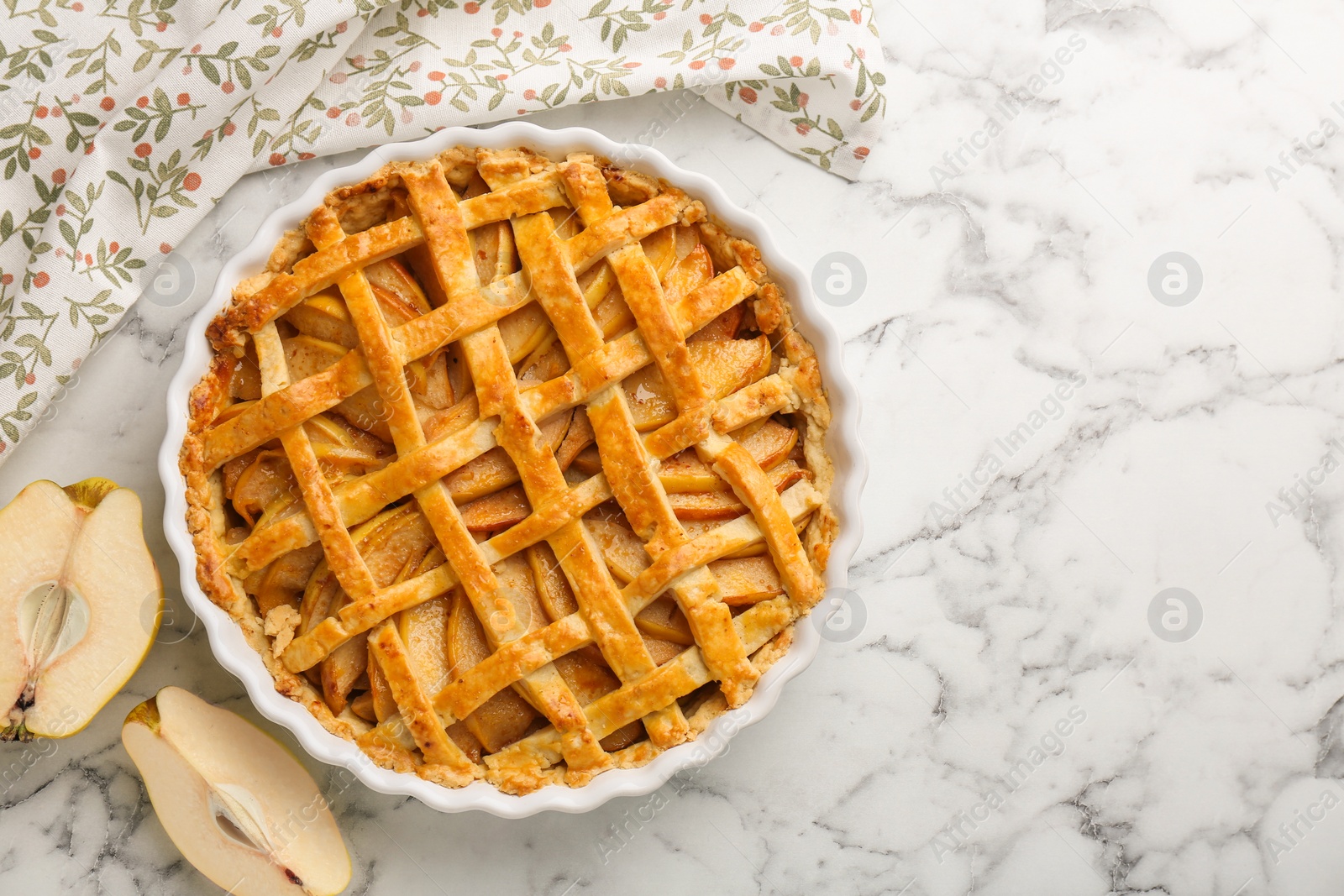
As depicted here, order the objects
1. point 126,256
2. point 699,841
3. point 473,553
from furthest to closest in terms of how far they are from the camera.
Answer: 1. point 699,841
2. point 126,256
3. point 473,553

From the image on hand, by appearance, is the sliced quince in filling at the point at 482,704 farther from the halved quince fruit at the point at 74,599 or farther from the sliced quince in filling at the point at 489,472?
the halved quince fruit at the point at 74,599

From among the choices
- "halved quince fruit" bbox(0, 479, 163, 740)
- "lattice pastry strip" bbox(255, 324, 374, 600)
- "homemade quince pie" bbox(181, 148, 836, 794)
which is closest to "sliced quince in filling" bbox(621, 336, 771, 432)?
"homemade quince pie" bbox(181, 148, 836, 794)

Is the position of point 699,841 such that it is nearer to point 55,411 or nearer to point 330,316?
point 330,316

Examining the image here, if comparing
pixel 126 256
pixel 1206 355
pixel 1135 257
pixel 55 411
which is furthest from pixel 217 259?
pixel 1206 355

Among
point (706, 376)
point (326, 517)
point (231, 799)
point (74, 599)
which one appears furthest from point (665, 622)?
point (74, 599)

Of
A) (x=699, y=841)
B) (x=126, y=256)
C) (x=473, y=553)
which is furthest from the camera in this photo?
(x=699, y=841)

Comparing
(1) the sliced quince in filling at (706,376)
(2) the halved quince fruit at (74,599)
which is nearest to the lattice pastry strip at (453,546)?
(1) the sliced quince in filling at (706,376)

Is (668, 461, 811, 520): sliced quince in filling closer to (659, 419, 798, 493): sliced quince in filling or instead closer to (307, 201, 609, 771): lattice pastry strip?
(659, 419, 798, 493): sliced quince in filling

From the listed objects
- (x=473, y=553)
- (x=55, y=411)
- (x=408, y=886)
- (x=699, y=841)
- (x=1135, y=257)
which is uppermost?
(x=1135, y=257)
